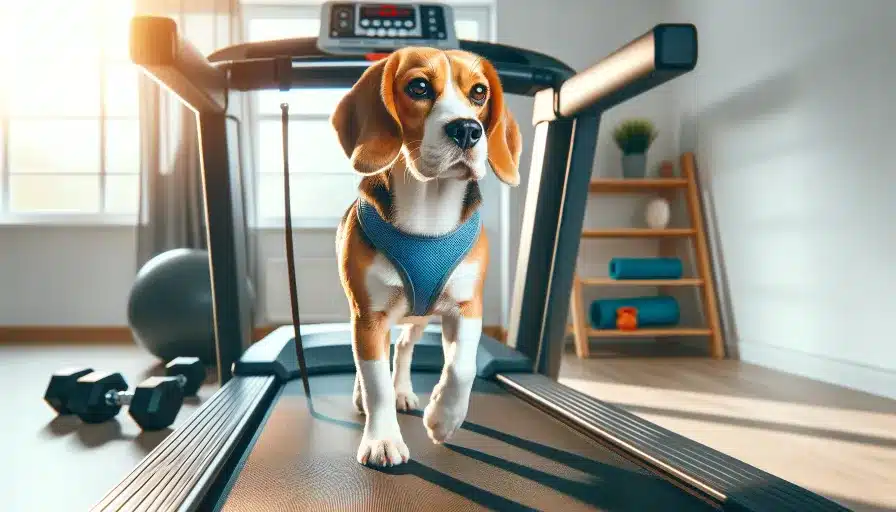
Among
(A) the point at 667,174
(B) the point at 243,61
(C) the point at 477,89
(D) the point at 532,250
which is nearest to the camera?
(C) the point at 477,89

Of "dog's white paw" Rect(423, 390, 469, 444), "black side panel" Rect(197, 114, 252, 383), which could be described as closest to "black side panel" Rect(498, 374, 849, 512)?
"dog's white paw" Rect(423, 390, 469, 444)

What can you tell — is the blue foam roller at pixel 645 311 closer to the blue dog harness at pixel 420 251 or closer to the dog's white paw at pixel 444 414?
the dog's white paw at pixel 444 414

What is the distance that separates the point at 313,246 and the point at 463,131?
3723 millimetres

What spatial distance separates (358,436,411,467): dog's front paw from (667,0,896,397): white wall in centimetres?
233

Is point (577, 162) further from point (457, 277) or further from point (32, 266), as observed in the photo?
point (32, 266)

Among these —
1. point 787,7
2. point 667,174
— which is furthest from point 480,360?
point 667,174

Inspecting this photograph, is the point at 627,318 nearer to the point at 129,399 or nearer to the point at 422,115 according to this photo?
the point at 129,399

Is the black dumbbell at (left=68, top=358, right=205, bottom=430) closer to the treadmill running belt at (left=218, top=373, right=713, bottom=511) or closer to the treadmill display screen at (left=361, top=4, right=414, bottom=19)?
the treadmill running belt at (left=218, top=373, right=713, bottom=511)

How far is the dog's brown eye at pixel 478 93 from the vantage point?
29.2 inches

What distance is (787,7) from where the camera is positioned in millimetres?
3201

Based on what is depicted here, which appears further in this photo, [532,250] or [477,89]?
[532,250]

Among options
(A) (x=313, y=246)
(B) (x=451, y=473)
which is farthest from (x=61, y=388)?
(A) (x=313, y=246)

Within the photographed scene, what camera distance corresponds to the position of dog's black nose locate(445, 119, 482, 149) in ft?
2.26

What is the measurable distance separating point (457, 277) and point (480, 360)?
3.19ft
